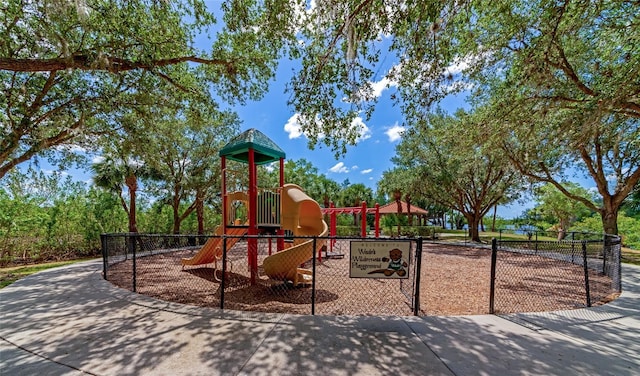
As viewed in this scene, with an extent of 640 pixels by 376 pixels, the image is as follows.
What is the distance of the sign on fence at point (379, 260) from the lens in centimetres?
446

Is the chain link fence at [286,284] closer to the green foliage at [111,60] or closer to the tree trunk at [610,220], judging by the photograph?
the green foliage at [111,60]

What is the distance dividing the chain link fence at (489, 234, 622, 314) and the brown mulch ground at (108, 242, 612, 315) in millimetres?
17

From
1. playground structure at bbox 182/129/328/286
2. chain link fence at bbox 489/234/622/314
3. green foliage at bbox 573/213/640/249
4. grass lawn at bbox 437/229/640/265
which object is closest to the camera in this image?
chain link fence at bbox 489/234/622/314

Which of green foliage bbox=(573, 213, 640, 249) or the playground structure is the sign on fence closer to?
the playground structure

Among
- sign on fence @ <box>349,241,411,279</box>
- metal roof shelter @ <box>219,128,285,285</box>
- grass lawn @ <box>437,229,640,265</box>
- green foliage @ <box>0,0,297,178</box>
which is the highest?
Result: green foliage @ <box>0,0,297,178</box>

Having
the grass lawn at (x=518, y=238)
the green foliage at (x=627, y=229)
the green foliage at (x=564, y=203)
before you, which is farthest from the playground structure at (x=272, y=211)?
the green foliage at (x=564, y=203)

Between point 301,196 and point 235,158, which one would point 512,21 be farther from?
point 235,158

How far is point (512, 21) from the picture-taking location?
6062 millimetres

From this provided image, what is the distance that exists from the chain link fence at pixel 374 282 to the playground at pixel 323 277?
21 millimetres

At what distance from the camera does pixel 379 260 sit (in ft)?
14.7

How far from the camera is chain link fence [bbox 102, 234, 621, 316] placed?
4.50m

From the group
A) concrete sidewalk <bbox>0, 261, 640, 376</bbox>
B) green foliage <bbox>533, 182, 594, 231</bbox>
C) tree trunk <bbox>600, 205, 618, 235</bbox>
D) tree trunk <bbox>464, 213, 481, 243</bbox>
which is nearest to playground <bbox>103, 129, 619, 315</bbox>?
concrete sidewalk <bbox>0, 261, 640, 376</bbox>

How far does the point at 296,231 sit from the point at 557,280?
7000mm

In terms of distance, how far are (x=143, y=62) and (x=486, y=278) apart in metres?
10.2
